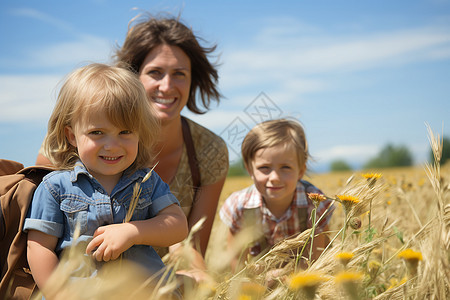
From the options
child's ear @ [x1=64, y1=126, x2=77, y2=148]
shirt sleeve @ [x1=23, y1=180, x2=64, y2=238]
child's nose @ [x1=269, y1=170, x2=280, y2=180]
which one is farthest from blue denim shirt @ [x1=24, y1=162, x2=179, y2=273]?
child's nose @ [x1=269, y1=170, x2=280, y2=180]

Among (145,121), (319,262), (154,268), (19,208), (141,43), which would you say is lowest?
(154,268)

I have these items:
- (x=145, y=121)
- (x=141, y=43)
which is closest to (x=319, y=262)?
(x=145, y=121)

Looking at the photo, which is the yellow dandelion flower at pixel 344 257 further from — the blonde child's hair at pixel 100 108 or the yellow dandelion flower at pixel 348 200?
the blonde child's hair at pixel 100 108

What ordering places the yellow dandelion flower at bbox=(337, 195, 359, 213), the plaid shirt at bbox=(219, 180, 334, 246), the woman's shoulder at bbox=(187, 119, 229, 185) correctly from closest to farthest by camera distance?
1. the yellow dandelion flower at bbox=(337, 195, 359, 213)
2. the plaid shirt at bbox=(219, 180, 334, 246)
3. the woman's shoulder at bbox=(187, 119, 229, 185)

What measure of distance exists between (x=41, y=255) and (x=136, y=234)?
37cm

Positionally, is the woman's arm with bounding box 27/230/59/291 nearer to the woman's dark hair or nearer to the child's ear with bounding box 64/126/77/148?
the child's ear with bounding box 64/126/77/148

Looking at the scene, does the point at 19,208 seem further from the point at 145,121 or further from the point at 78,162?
the point at 145,121

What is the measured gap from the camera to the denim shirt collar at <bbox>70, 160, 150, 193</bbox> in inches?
70.5

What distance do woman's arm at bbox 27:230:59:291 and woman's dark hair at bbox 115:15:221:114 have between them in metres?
1.74

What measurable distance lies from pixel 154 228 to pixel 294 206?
158 centimetres

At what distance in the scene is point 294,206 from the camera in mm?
3119

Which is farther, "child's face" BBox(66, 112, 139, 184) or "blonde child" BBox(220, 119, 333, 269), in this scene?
"blonde child" BBox(220, 119, 333, 269)

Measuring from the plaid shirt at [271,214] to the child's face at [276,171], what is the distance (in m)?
0.13

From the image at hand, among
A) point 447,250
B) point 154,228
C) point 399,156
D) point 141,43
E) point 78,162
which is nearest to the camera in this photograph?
point 447,250
